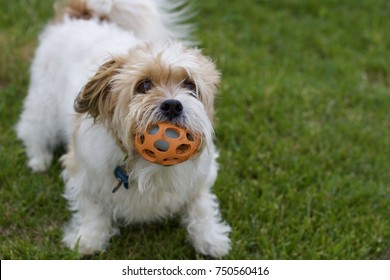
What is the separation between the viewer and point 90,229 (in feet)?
12.7

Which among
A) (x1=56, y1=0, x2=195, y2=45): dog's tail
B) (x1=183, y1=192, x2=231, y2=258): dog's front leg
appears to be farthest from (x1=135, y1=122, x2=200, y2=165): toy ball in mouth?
(x1=56, y1=0, x2=195, y2=45): dog's tail

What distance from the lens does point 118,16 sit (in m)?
4.56

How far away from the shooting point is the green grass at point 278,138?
404 centimetres

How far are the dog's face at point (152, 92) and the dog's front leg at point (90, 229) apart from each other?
71 cm

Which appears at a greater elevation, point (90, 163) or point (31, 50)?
point (90, 163)

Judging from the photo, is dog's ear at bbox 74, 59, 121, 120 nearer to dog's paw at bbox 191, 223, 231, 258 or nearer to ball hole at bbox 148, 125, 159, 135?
ball hole at bbox 148, 125, 159, 135

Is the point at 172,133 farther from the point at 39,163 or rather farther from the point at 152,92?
the point at 39,163

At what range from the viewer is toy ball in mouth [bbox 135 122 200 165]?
2.97 metres

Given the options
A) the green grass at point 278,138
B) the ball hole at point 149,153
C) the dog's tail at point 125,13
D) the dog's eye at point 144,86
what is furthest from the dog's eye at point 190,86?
the dog's tail at point 125,13

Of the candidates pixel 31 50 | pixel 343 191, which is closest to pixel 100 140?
pixel 343 191

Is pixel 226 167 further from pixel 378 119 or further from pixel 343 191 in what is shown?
pixel 378 119

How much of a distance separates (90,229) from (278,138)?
187cm

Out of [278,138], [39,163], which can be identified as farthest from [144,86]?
[278,138]

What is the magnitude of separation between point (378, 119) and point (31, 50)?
10.6ft
